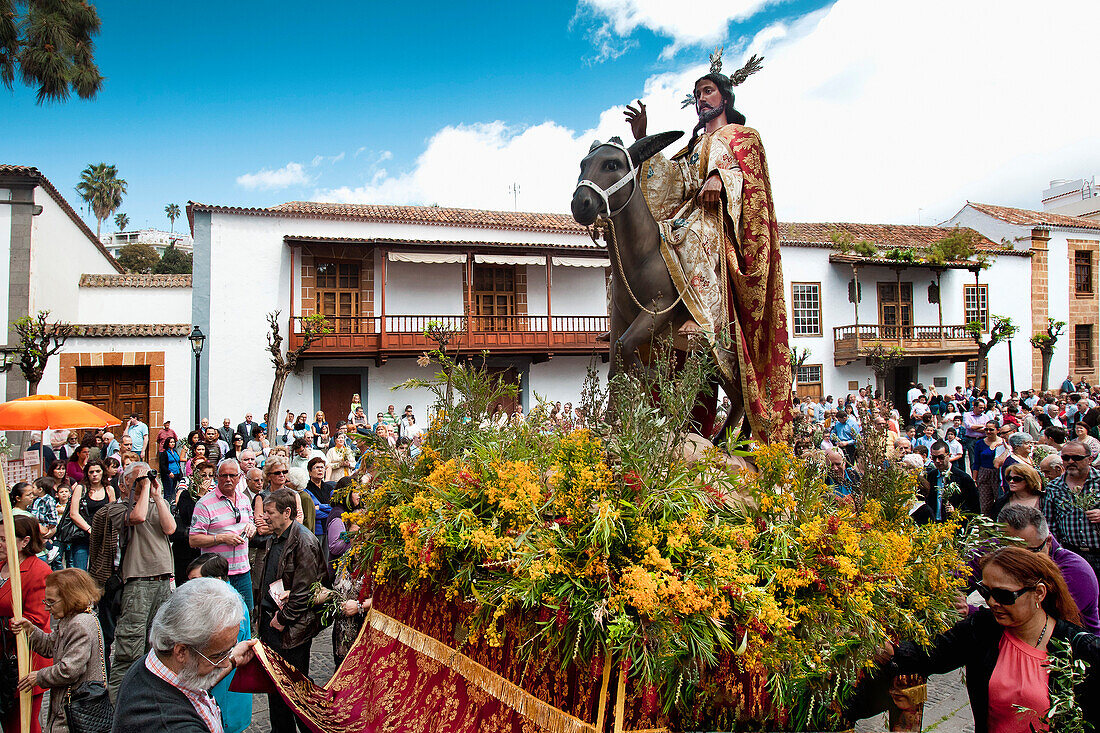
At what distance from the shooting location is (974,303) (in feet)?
91.9

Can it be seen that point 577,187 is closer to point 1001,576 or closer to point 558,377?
point 1001,576

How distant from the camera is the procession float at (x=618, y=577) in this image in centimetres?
225

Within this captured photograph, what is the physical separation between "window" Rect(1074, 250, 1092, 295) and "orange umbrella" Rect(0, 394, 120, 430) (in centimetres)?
3625

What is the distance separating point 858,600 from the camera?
8.08 ft

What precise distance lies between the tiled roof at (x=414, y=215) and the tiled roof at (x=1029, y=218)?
20.1 meters

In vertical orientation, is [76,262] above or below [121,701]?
above

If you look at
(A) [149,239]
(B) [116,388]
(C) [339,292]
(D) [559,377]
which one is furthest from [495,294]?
(A) [149,239]

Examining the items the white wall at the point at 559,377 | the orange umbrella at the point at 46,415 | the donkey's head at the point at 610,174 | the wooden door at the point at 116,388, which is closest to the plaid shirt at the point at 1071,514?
the donkey's head at the point at 610,174

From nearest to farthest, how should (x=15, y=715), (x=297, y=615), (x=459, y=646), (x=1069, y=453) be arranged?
(x=459, y=646) → (x=15, y=715) → (x=297, y=615) → (x=1069, y=453)

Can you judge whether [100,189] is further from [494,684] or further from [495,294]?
[494,684]

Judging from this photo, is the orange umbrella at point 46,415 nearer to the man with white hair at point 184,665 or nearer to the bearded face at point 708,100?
the man with white hair at point 184,665

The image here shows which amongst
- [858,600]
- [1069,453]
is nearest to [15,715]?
[858,600]

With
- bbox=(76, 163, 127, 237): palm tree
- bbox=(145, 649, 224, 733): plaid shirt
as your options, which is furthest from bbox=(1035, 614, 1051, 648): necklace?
bbox=(76, 163, 127, 237): palm tree

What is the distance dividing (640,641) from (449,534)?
0.85 metres
